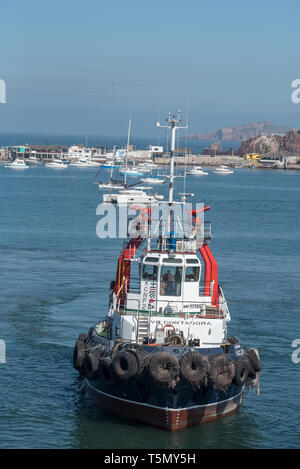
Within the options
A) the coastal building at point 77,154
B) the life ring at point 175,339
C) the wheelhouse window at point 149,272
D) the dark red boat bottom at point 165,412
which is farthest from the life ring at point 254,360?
the coastal building at point 77,154

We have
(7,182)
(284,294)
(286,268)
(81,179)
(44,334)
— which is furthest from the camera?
(81,179)

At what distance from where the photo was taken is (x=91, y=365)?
74.0ft

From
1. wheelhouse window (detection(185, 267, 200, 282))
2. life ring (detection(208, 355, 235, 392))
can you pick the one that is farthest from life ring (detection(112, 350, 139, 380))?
wheelhouse window (detection(185, 267, 200, 282))

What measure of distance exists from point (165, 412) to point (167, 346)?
1.86m

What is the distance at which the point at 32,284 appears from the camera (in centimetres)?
4019

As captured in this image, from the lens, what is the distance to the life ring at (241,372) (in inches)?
870

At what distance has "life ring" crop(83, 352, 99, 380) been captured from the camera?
886 inches

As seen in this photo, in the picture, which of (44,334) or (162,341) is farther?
(44,334)

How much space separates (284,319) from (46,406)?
14.2 metres

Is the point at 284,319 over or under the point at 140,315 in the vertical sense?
under

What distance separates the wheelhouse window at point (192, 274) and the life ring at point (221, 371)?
3.25 meters
